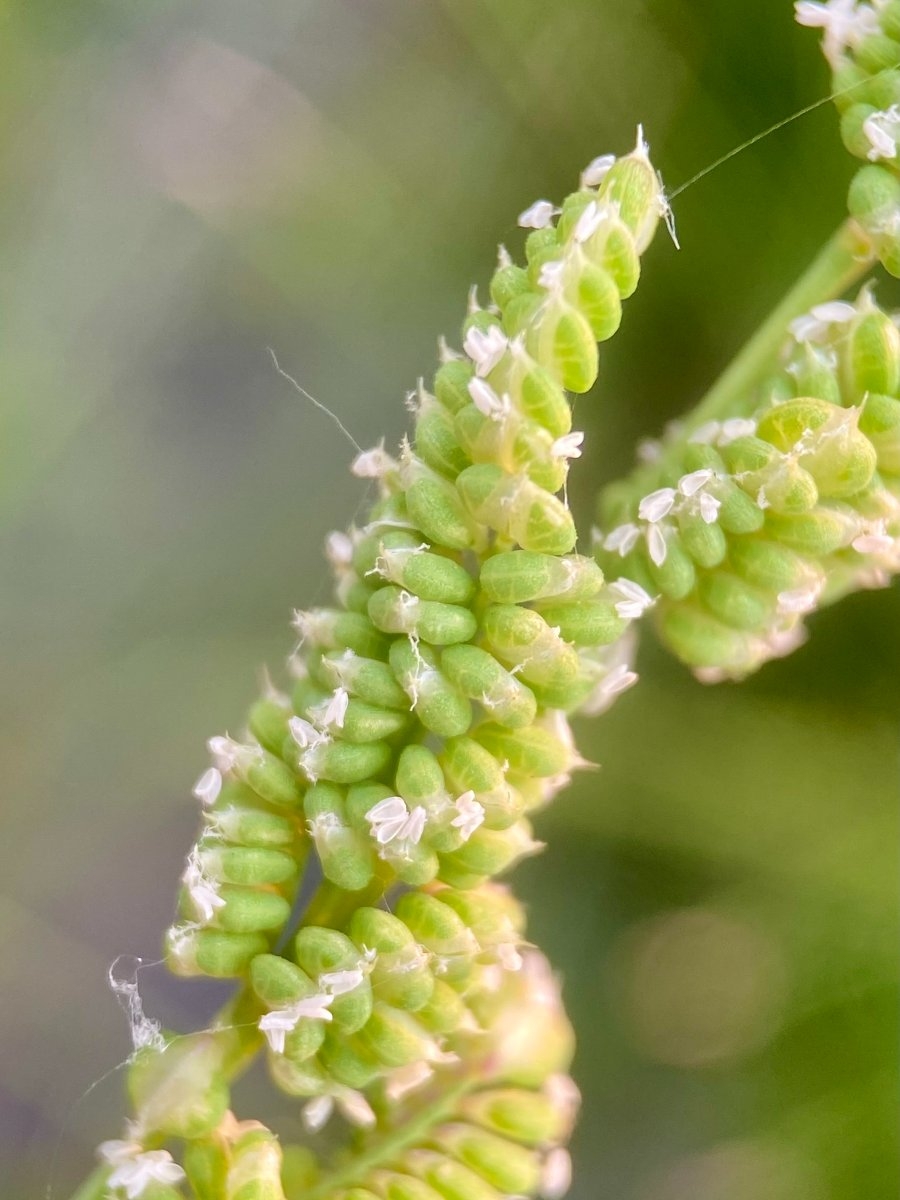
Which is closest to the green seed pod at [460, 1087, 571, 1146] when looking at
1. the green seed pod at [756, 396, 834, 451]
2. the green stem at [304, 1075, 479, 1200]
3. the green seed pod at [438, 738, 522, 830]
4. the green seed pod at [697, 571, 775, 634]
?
the green stem at [304, 1075, 479, 1200]

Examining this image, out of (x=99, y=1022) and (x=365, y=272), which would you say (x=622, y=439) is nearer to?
(x=365, y=272)

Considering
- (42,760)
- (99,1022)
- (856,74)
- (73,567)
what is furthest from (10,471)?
(856,74)

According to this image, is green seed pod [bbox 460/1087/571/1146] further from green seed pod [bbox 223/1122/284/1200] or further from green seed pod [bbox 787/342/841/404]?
green seed pod [bbox 787/342/841/404]

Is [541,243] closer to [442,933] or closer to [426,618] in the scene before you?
[426,618]

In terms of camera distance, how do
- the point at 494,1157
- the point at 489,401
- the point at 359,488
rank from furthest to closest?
the point at 359,488, the point at 494,1157, the point at 489,401

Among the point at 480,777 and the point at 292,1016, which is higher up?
the point at 480,777

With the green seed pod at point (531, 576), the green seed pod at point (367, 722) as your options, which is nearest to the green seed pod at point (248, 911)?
the green seed pod at point (367, 722)

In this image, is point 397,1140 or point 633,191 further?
point 397,1140

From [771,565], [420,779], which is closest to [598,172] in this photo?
[771,565]
